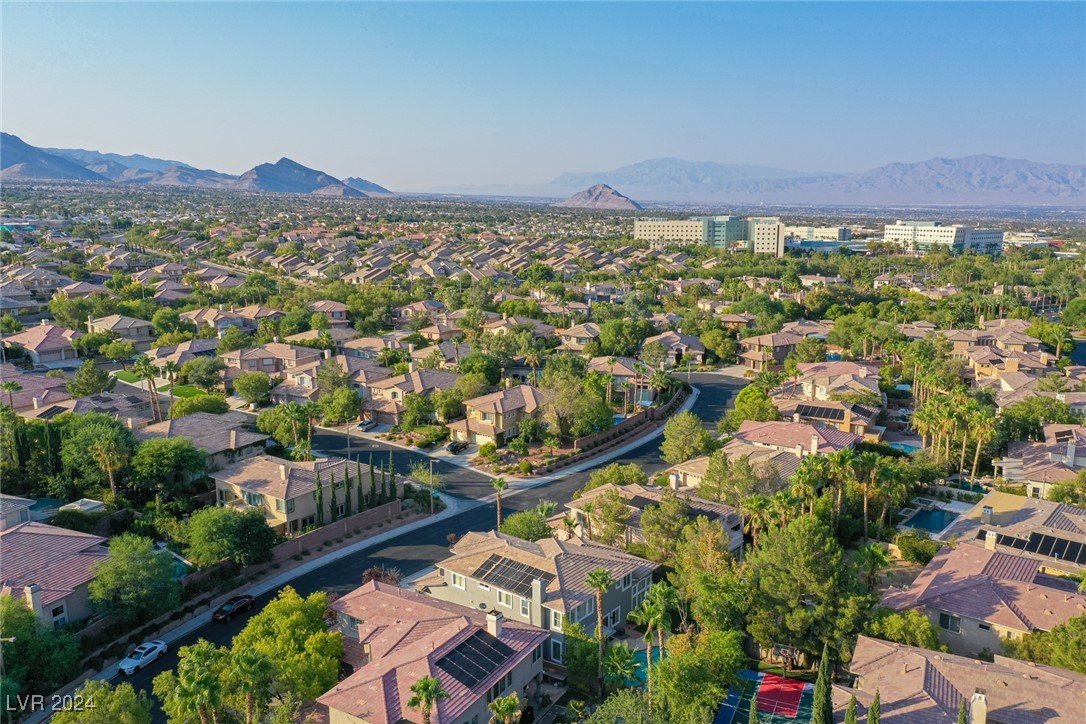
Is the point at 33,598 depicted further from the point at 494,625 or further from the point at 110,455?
the point at 494,625

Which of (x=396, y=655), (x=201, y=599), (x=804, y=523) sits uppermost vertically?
(x=804, y=523)

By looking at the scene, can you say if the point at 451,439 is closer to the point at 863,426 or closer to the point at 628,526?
the point at 628,526

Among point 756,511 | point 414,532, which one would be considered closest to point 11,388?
point 414,532

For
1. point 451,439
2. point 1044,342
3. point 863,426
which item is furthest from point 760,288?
point 451,439

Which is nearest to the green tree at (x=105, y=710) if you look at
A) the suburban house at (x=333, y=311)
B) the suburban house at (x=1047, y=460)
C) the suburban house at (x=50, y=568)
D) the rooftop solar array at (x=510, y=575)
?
the suburban house at (x=50, y=568)

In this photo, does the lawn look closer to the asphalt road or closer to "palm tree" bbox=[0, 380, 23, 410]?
"palm tree" bbox=[0, 380, 23, 410]

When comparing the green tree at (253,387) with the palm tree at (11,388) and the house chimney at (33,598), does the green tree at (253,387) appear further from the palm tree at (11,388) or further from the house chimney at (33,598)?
the house chimney at (33,598)
